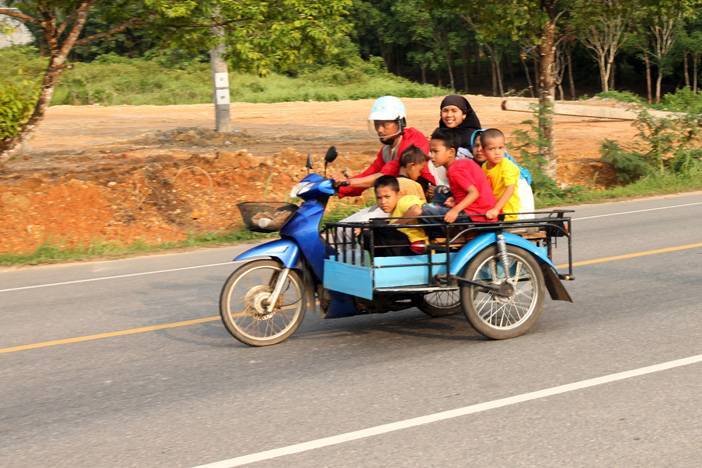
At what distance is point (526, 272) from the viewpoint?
7555mm

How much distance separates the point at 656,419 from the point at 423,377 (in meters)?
1.57

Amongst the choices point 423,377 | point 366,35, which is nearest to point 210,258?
point 423,377

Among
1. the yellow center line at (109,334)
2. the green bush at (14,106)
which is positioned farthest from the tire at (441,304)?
the green bush at (14,106)

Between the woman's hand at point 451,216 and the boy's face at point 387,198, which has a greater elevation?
the boy's face at point 387,198

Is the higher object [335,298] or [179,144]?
Result: [179,144]

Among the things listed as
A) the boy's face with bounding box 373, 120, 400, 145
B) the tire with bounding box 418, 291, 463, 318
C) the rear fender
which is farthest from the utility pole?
the rear fender

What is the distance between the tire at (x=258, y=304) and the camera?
733 centimetres

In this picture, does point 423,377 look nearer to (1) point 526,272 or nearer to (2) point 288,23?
(1) point 526,272

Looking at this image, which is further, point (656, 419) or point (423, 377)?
point (423, 377)

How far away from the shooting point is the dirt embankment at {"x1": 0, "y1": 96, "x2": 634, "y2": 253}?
605 inches

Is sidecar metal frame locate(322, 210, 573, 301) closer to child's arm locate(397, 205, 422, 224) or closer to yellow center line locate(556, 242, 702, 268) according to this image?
child's arm locate(397, 205, 422, 224)

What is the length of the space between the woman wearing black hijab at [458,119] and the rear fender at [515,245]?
1302 millimetres

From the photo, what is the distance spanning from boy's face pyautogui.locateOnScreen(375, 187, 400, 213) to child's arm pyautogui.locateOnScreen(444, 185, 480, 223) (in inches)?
16.1

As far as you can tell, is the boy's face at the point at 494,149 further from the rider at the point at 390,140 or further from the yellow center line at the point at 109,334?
the yellow center line at the point at 109,334
